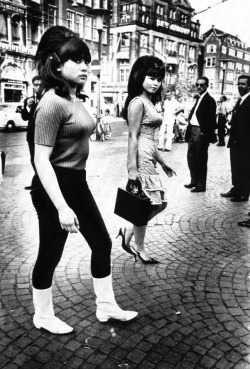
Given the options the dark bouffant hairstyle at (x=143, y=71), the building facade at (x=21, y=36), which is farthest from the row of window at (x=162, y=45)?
the dark bouffant hairstyle at (x=143, y=71)

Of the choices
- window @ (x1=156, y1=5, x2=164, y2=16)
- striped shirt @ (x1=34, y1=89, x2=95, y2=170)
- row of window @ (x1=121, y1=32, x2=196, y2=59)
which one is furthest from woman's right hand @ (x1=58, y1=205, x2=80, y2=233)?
window @ (x1=156, y1=5, x2=164, y2=16)

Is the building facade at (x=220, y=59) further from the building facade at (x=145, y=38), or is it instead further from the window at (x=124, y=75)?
the window at (x=124, y=75)

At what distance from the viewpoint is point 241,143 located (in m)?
6.31

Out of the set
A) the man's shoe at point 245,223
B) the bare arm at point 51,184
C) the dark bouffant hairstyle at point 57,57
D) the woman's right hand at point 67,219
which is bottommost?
the man's shoe at point 245,223

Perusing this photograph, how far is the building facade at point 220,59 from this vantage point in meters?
76.6

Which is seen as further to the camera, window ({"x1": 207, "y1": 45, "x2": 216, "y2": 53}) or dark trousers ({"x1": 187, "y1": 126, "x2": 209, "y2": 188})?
window ({"x1": 207, "y1": 45, "x2": 216, "y2": 53})

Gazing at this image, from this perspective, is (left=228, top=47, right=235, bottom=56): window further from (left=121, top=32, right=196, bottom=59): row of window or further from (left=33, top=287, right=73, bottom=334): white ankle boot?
(left=33, top=287, right=73, bottom=334): white ankle boot

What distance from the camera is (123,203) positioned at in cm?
347

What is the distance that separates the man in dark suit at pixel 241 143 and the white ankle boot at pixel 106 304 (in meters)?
3.89

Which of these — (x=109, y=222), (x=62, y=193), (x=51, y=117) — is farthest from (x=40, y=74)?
(x=109, y=222)

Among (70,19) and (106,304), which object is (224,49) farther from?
(106,304)

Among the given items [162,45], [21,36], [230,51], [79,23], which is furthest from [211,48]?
[21,36]

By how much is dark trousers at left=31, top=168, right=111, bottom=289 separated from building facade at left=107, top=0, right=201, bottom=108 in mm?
50143

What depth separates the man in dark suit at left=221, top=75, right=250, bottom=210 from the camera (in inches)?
241
